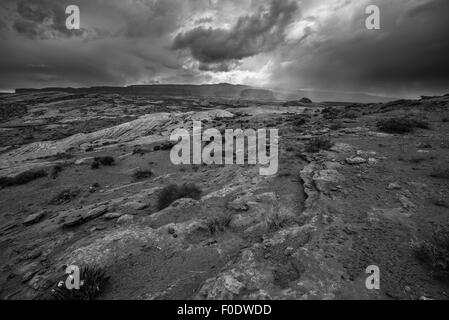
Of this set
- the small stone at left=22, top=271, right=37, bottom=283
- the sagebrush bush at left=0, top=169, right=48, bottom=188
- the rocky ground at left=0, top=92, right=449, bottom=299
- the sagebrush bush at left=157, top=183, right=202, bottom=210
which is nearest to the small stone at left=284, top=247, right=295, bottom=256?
the rocky ground at left=0, top=92, right=449, bottom=299

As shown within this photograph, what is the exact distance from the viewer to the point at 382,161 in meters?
11.5

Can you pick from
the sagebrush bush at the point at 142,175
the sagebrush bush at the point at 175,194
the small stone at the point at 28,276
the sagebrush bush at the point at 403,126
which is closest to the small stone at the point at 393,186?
the sagebrush bush at the point at 175,194

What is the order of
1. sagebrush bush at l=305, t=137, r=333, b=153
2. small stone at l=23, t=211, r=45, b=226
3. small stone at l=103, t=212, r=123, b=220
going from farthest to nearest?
1. sagebrush bush at l=305, t=137, r=333, b=153
2. small stone at l=23, t=211, r=45, b=226
3. small stone at l=103, t=212, r=123, b=220

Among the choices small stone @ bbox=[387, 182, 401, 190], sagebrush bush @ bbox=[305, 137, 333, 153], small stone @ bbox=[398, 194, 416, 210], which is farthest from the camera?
sagebrush bush @ bbox=[305, 137, 333, 153]

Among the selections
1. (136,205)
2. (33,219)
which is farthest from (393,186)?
(33,219)

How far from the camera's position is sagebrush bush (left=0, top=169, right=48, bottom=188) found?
18.0 m

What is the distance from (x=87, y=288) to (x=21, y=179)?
60.3ft

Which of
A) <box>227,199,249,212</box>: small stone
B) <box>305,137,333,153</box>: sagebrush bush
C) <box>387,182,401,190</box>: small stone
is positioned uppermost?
<box>305,137,333,153</box>: sagebrush bush

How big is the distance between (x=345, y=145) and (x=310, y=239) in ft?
32.9

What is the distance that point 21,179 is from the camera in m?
18.2

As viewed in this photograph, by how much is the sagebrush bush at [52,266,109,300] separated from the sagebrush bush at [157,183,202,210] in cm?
449

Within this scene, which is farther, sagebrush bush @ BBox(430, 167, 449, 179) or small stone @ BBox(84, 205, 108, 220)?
small stone @ BBox(84, 205, 108, 220)

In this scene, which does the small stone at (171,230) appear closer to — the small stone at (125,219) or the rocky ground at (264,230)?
the rocky ground at (264,230)

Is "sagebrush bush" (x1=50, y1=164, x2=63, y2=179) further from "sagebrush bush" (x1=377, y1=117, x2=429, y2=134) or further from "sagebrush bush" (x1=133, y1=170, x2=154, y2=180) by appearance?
"sagebrush bush" (x1=377, y1=117, x2=429, y2=134)
